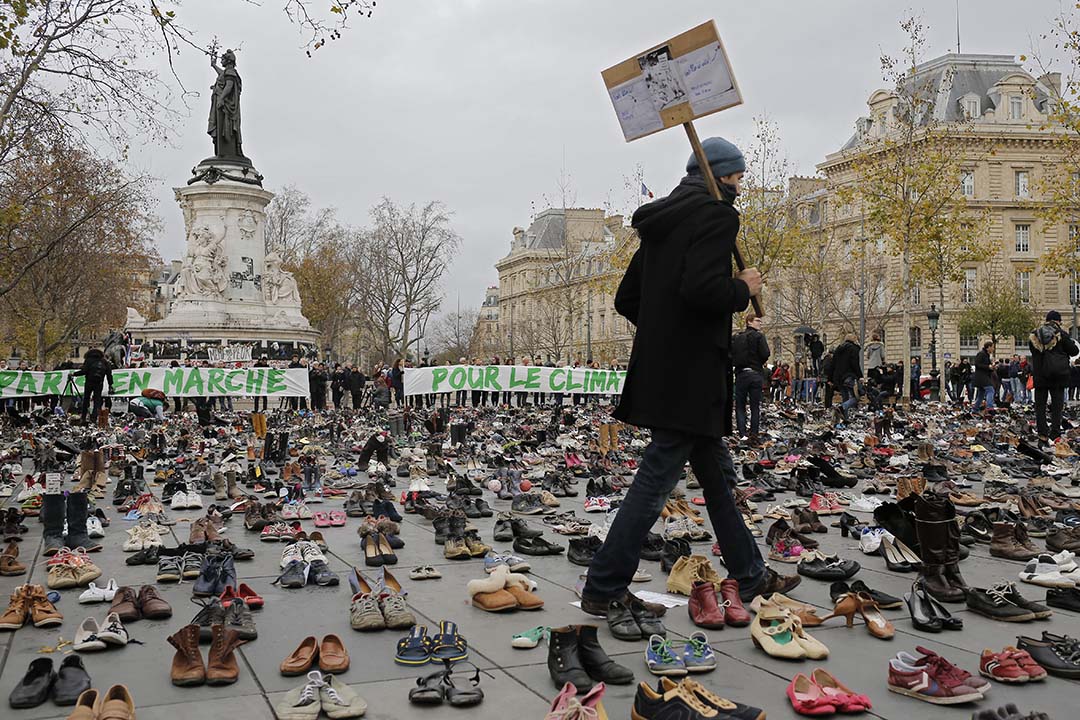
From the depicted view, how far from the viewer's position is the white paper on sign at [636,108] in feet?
16.9

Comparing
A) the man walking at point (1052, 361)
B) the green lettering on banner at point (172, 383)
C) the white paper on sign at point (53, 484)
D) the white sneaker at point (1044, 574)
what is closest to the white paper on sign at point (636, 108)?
the white sneaker at point (1044, 574)

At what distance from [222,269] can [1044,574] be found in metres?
32.8

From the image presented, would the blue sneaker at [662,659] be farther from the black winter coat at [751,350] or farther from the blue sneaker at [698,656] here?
the black winter coat at [751,350]

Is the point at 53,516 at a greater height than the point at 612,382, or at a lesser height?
lesser

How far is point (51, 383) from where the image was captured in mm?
25047

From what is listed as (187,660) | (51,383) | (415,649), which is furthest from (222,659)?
(51,383)

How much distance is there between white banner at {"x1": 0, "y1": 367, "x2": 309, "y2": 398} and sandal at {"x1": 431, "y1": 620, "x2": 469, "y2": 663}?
21748 mm

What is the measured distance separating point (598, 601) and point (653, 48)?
291 cm

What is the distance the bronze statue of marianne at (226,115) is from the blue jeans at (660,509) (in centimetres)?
3421

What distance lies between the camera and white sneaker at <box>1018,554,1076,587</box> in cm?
552

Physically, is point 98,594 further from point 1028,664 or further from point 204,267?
point 204,267

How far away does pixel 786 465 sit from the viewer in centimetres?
1191

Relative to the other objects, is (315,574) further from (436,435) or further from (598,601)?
(436,435)

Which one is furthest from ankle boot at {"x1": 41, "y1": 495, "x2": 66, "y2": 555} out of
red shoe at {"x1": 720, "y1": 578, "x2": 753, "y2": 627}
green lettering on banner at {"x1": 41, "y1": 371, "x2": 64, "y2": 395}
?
green lettering on banner at {"x1": 41, "y1": 371, "x2": 64, "y2": 395}
